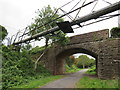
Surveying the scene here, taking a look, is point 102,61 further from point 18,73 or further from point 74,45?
point 18,73

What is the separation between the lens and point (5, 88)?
5.80 meters

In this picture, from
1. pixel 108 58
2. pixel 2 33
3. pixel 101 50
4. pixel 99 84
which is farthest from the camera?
pixel 2 33

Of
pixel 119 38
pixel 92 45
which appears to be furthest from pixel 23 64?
pixel 119 38

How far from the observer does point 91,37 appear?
1098 centimetres

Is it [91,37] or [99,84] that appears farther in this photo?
[91,37]

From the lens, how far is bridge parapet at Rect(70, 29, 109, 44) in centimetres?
1016

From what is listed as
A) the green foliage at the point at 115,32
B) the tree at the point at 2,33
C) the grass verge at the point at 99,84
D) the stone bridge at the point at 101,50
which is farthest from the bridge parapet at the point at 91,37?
the tree at the point at 2,33

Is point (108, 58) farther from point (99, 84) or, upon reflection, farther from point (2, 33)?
point (2, 33)

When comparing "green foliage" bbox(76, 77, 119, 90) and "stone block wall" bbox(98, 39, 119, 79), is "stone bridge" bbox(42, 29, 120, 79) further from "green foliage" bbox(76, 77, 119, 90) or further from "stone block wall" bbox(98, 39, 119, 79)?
"green foliage" bbox(76, 77, 119, 90)

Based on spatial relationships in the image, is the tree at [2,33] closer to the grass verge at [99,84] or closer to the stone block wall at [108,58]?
the grass verge at [99,84]

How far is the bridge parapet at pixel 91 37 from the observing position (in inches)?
400

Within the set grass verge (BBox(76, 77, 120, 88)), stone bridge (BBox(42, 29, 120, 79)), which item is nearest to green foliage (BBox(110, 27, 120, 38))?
stone bridge (BBox(42, 29, 120, 79))

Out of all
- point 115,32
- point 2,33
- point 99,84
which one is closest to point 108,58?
point 115,32

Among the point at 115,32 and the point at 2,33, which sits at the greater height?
the point at 2,33
